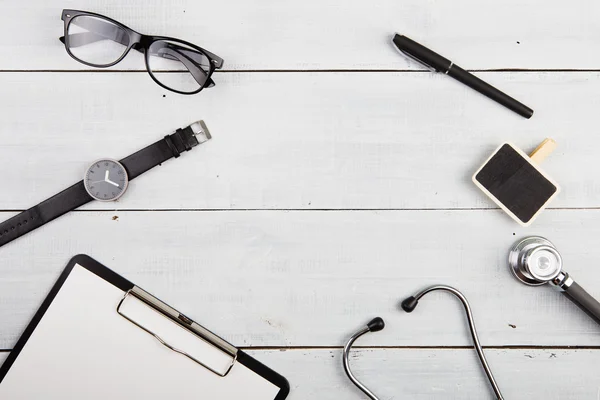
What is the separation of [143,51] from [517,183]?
2.05 ft

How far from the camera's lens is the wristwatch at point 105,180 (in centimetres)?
84

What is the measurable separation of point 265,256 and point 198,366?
0.21 meters

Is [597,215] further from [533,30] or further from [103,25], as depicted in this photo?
[103,25]

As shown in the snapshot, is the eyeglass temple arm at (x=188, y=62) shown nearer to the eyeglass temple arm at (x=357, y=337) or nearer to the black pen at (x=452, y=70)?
the black pen at (x=452, y=70)

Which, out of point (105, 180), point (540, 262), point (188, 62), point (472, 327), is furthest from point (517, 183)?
point (105, 180)

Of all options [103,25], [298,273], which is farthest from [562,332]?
[103,25]

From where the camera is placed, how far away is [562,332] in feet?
2.87

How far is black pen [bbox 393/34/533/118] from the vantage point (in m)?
0.83

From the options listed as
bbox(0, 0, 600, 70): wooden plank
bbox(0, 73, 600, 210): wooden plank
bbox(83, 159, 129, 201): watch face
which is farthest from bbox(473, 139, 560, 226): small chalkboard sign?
bbox(83, 159, 129, 201): watch face

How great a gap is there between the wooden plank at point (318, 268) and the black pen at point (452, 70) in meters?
0.18

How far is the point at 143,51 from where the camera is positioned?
82 centimetres

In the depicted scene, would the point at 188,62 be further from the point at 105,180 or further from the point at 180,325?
the point at 180,325

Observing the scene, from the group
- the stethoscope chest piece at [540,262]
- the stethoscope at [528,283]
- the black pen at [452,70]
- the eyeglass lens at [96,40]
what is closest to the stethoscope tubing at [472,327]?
the stethoscope at [528,283]

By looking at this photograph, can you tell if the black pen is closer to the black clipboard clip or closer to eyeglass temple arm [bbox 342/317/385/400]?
eyeglass temple arm [bbox 342/317/385/400]
